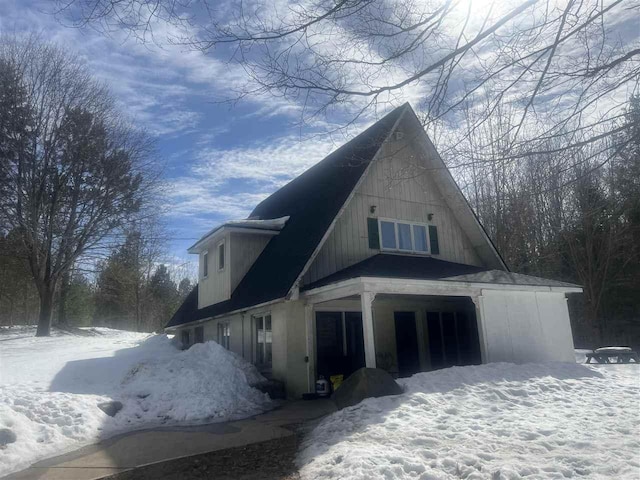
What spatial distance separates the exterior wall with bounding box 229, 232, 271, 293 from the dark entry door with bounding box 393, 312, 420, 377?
4.86 m

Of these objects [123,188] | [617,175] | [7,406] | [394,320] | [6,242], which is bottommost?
[7,406]

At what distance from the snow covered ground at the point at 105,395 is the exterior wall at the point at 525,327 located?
5.68 m

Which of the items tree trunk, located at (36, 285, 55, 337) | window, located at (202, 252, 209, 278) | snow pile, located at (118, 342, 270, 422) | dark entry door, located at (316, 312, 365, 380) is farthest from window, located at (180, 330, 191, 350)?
dark entry door, located at (316, 312, 365, 380)

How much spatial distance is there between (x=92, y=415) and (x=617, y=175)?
9.12m

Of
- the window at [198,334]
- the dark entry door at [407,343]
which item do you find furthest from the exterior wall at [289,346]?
the window at [198,334]

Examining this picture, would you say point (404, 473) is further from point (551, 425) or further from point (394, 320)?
point (394, 320)

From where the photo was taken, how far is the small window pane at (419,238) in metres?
13.9

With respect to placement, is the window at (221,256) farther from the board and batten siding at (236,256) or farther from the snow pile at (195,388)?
the snow pile at (195,388)

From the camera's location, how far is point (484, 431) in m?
6.01

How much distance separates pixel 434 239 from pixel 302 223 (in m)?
4.09

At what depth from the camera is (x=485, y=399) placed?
25.3 ft

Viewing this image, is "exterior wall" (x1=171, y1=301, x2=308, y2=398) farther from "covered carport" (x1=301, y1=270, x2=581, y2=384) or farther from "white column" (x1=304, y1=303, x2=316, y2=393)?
"covered carport" (x1=301, y1=270, x2=581, y2=384)

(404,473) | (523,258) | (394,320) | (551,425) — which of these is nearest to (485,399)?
(551,425)

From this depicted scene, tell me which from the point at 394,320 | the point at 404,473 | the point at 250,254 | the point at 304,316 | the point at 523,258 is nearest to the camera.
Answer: the point at 404,473
